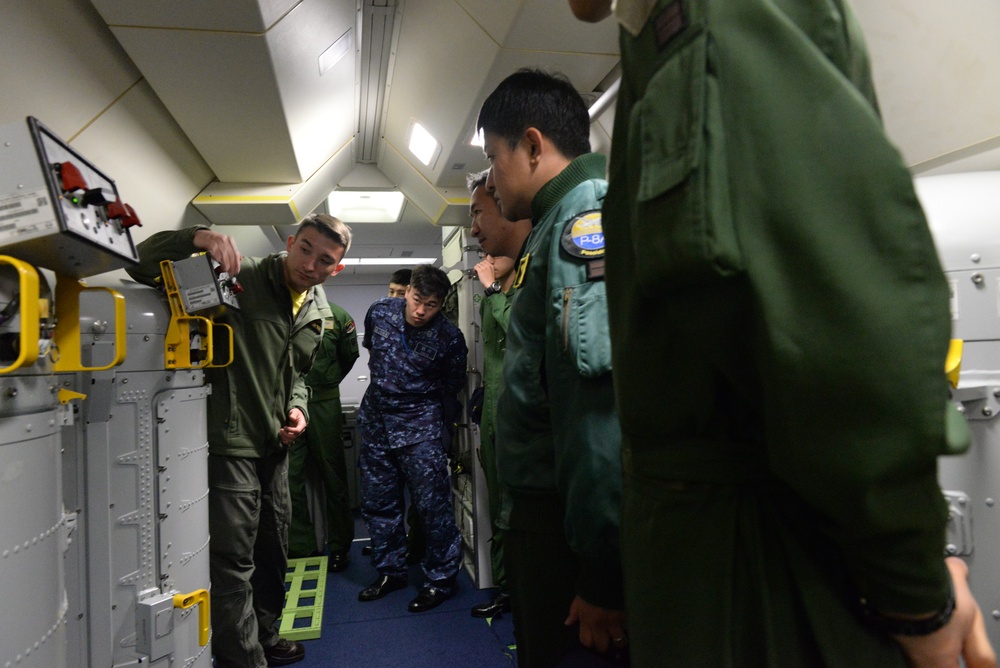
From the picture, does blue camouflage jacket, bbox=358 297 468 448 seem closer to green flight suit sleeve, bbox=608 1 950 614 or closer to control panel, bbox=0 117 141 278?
control panel, bbox=0 117 141 278

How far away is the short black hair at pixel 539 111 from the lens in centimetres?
143

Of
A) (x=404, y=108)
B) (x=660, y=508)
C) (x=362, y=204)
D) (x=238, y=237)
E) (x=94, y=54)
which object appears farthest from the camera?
(x=362, y=204)

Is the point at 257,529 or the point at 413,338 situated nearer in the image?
the point at 257,529

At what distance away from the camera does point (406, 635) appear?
318cm

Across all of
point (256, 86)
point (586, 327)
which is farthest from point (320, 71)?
point (586, 327)

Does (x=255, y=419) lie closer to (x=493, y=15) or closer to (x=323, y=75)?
(x=323, y=75)

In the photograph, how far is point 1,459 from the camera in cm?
109

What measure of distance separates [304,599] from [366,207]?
4064 millimetres

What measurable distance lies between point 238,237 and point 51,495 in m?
3.89

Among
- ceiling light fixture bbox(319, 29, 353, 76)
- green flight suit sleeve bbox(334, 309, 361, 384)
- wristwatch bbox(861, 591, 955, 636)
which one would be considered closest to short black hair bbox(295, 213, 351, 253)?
ceiling light fixture bbox(319, 29, 353, 76)

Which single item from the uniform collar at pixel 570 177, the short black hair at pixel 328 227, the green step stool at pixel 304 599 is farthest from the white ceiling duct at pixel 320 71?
the green step stool at pixel 304 599

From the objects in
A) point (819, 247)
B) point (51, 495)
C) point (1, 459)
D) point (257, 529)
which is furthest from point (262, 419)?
point (819, 247)

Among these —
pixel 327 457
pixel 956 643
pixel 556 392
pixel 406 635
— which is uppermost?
pixel 556 392

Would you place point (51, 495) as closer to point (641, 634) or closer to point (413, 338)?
point (641, 634)
